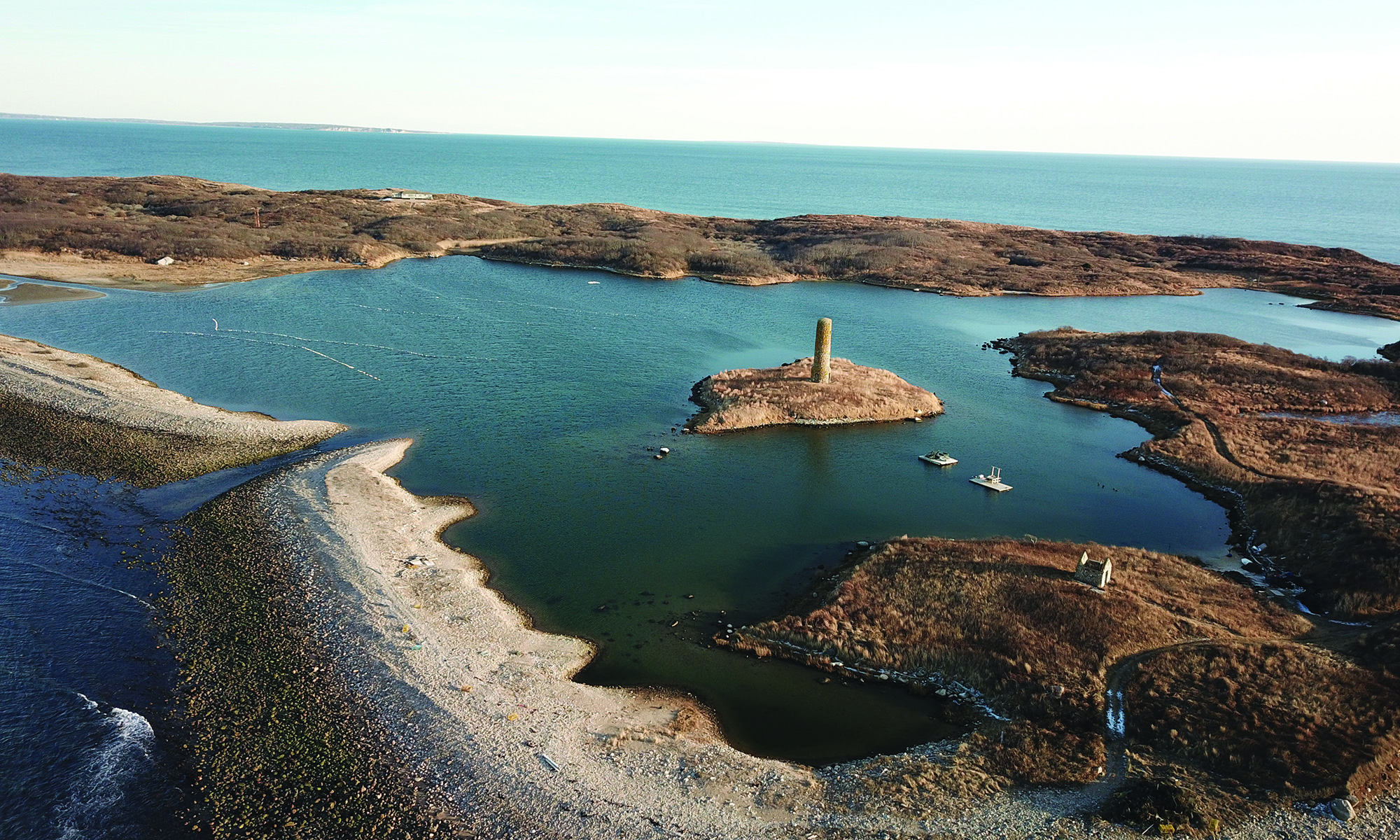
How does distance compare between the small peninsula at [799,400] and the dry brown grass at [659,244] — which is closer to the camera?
the small peninsula at [799,400]

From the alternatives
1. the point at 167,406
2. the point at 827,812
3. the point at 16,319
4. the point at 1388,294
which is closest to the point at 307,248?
the point at 16,319

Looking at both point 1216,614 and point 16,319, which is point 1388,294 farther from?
point 16,319

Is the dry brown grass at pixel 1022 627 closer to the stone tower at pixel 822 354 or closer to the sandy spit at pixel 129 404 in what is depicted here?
the stone tower at pixel 822 354

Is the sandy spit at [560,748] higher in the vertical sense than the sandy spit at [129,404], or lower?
lower

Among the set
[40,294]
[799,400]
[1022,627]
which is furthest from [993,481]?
[40,294]

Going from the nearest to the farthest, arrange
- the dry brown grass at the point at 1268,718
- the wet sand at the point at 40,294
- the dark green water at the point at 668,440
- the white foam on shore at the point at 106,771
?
the white foam on shore at the point at 106,771 < the dry brown grass at the point at 1268,718 < the dark green water at the point at 668,440 < the wet sand at the point at 40,294

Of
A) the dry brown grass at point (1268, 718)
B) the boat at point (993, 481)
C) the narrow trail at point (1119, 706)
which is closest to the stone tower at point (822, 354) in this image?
the boat at point (993, 481)

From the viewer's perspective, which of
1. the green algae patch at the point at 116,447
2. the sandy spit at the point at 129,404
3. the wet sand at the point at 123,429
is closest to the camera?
the green algae patch at the point at 116,447
